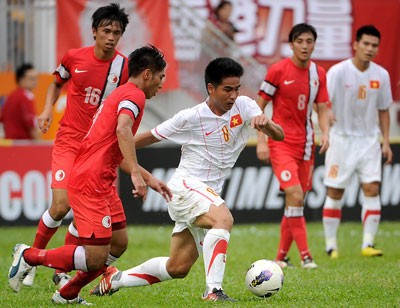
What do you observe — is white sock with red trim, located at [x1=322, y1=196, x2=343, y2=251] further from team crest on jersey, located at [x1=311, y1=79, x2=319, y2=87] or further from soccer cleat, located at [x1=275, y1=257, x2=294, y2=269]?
team crest on jersey, located at [x1=311, y1=79, x2=319, y2=87]

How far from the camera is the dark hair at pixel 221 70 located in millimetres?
8258

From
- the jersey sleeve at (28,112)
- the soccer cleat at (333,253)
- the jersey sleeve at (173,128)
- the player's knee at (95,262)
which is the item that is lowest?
the soccer cleat at (333,253)

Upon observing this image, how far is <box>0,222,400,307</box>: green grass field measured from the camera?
26.9ft

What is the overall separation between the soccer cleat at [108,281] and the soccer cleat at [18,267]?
71cm

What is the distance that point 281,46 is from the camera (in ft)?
60.2

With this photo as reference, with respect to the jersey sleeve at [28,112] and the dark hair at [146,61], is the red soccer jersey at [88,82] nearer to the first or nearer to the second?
the dark hair at [146,61]

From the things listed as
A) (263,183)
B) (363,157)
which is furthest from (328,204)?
(263,183)

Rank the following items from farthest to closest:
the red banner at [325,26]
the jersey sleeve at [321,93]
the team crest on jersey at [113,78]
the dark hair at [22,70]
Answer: the red banner at [325,26]
the dark hair at [22,70]
the jersey sleeve at [321,93]
the team crest on jersey at [113,78]

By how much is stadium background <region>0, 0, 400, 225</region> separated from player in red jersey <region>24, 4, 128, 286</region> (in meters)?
5.90

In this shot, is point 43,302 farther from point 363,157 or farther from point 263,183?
point 263,183

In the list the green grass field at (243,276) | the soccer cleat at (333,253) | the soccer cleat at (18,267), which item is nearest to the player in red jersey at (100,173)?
the soccer cleat at (18,267)

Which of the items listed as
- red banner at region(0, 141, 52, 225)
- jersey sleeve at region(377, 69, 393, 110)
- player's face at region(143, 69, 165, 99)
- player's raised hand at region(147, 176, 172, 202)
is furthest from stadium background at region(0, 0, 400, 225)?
player's raised hand at region(147, 176, 172, 202)

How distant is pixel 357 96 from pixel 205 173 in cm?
435

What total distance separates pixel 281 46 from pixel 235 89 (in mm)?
10233
